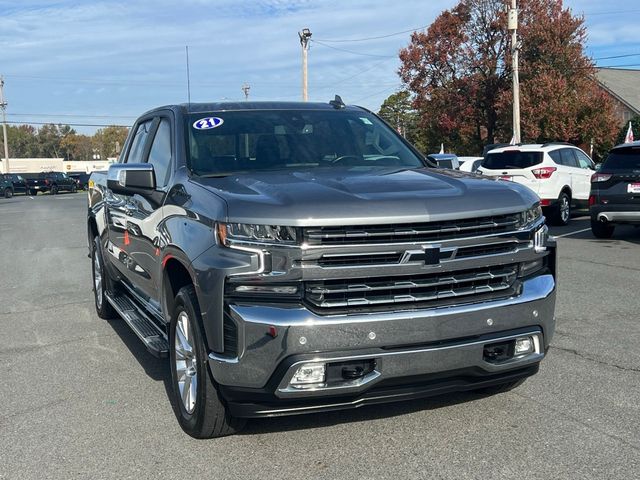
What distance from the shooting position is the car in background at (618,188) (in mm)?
11922

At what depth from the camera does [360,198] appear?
3.60 m

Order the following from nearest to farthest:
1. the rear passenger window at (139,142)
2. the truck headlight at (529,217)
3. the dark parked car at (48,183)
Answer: the truck headlight at (529,217) < the rear passenger window at (139,142) < the dark parked car at (48,183)

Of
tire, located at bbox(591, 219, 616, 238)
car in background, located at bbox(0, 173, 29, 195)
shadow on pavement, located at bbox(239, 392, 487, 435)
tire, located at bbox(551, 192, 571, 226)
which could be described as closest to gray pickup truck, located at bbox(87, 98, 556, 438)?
shadow on pavement, located at bbox(239, 392, 487, 435)

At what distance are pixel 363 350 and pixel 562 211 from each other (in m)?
13.5

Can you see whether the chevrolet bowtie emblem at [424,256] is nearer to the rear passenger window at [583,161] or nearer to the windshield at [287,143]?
the windshield at [287,143]

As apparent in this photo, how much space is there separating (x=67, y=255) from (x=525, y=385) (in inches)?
393

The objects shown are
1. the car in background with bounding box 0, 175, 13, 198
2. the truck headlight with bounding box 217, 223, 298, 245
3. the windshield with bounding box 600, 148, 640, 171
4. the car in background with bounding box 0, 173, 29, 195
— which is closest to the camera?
the truck headlight with bounding box 217, 223, 298, 245

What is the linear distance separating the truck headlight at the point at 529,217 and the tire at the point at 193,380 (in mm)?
1831

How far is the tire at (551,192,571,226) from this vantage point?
1574 cm

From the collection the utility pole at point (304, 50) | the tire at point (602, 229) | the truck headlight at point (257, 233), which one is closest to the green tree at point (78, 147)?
the utility pole at point (304, 50)

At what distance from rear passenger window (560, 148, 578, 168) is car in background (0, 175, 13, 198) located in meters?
41.8

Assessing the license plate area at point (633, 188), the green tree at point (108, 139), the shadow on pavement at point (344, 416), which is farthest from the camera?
the green tree at point (108, 139)

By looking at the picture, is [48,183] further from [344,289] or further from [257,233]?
[344,289]

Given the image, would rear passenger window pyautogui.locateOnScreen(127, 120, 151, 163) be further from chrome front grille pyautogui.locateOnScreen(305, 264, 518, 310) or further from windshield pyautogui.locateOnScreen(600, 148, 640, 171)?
windshield pyautogui.locateOnScreen(600, 148, 640, 171)
